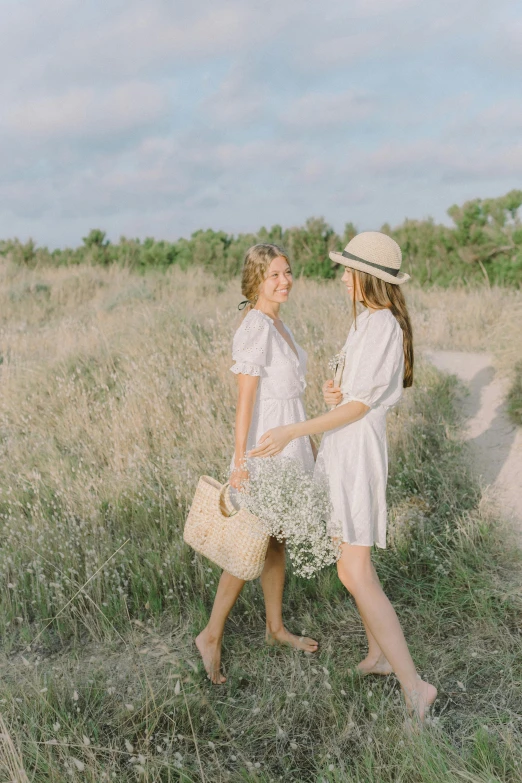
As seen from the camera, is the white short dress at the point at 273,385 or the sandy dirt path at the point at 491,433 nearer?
the white short dress at the point at 273,385

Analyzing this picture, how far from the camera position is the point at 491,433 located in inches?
236

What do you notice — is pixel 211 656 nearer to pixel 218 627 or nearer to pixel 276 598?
pixel 218 627

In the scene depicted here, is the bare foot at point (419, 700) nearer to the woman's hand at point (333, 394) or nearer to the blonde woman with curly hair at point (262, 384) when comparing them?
the blonde woman with curly hair at point (262, 384)

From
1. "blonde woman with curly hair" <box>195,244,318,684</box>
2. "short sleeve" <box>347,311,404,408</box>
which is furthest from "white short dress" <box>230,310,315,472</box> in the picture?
"short sleeve" <box>347,311,404,408</box>

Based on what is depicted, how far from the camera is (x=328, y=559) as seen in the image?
2.89 metres

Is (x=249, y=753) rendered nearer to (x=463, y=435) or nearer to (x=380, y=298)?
(x=380, y=298)

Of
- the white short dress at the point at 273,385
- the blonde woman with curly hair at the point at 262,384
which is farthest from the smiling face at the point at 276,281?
the white short dress at the point at 273,385

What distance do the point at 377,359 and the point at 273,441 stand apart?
55cm

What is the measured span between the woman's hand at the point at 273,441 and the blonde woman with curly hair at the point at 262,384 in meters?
0.20

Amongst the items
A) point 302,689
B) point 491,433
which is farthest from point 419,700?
point 491,433

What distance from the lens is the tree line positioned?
13453 millimetres

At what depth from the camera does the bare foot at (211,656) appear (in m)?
3.47

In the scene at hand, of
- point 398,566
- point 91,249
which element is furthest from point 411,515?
point 91,249

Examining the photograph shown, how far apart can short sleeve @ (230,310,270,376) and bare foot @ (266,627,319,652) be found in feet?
4.86
